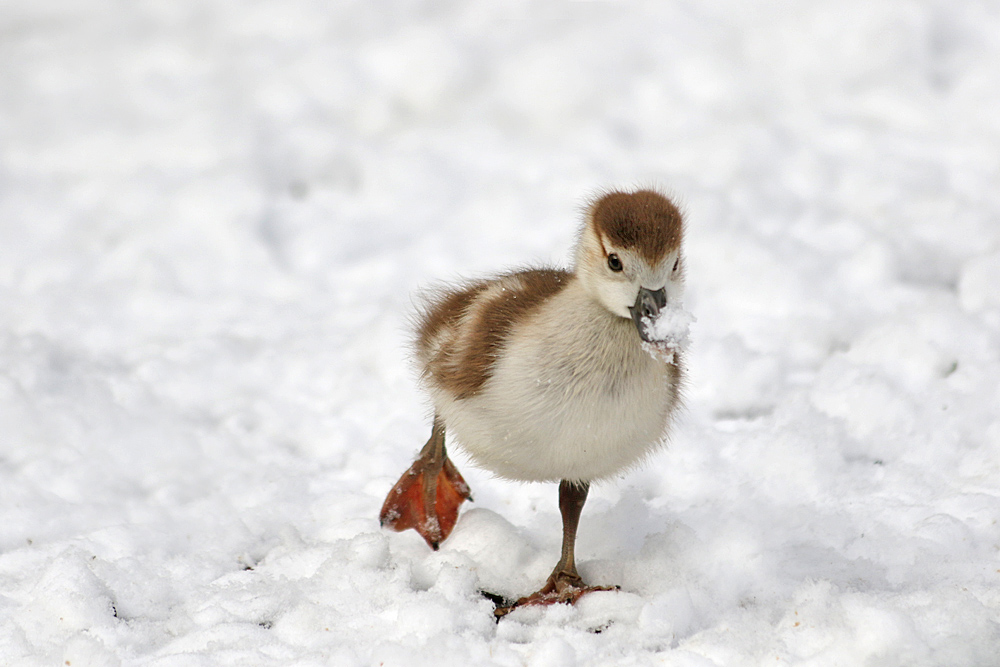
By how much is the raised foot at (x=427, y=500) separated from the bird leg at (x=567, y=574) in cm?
53

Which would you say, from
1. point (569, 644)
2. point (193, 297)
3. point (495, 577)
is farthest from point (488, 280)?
point (193, 297)

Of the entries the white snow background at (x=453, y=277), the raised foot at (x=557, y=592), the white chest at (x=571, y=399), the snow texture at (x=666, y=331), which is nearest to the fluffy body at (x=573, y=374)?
the white chest at (x=571, y=399)

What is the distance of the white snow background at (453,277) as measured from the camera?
307cm

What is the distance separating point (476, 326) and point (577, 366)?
0.43 meters

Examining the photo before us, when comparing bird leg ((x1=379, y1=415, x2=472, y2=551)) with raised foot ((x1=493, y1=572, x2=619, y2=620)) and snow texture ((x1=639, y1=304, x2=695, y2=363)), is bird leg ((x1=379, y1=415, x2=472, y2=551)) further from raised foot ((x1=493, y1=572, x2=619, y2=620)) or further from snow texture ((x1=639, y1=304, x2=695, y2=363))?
snow texture ((x1=639, y1=304, x2=695, y2=363))

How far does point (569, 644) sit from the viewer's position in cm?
285

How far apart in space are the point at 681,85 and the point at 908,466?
3.58 meters

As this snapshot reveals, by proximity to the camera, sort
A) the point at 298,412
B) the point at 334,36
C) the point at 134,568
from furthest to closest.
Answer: the point at 334,36
the point at 298,412
the point at 134,568

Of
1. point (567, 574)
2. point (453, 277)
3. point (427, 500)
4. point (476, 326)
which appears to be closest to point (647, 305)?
point (476, 326)

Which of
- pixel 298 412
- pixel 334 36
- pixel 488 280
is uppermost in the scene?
pixel 334 36

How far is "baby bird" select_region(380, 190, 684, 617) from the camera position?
9.37 ft

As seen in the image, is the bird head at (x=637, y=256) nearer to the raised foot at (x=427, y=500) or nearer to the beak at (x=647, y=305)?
the beak at (x=647, y=305)

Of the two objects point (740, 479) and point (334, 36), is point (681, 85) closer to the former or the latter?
point (334, 36)

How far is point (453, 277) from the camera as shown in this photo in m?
5.21
